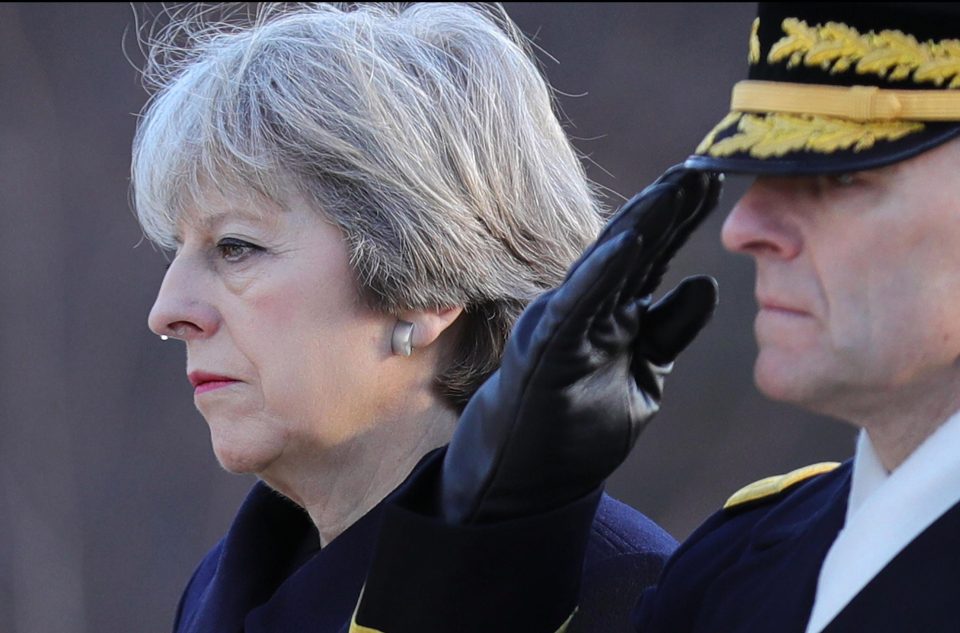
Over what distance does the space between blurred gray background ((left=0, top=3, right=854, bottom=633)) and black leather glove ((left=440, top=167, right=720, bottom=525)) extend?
491cm

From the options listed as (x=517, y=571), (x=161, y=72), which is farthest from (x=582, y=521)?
(x=161, y=72)

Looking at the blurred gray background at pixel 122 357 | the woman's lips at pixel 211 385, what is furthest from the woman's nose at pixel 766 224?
the blurred gray background at pixel 122 357

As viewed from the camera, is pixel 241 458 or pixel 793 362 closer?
pixel 793 362

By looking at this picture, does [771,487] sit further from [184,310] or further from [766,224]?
[184,310]

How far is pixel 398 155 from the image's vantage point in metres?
2.28

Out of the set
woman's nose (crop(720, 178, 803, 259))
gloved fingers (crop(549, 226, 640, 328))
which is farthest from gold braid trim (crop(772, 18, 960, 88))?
gloved fingers (crop(549, 226, 640, 328))

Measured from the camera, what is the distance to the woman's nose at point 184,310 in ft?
7.38

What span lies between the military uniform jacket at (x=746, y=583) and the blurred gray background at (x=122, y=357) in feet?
15.9

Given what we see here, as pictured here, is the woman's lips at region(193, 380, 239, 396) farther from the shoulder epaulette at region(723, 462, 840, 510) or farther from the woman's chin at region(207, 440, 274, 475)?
the shoulder epaulette at region(723, 462, 840, 510)

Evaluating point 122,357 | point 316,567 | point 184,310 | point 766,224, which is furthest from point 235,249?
point 122,357

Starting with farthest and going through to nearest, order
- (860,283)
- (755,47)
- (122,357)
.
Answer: (122,357) < (755,47) < (860,283)

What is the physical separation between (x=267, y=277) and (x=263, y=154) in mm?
164

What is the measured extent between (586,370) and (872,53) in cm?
43

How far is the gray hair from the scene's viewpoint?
89.0 inches
